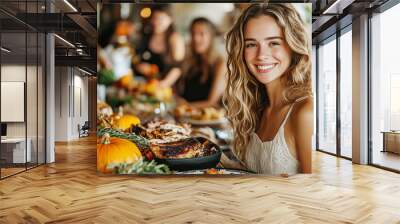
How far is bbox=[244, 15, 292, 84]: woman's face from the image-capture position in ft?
20.0

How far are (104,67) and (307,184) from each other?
366cm

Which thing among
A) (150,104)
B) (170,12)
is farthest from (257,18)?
(150,104)

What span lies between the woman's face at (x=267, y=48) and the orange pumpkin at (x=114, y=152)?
240 cm

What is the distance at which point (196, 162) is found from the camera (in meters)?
6.19

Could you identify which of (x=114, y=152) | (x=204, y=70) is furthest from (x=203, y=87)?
(x=114, y=152)

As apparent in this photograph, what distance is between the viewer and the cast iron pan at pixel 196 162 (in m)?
6.18

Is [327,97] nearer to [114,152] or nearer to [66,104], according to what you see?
[114,152]

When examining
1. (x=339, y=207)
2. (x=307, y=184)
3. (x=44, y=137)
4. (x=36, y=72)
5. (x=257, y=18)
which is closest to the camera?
(x=339, y=207)

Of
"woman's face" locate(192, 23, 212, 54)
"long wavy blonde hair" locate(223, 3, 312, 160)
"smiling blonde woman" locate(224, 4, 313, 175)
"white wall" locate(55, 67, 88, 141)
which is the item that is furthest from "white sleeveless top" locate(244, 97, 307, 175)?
"white wall" locate(55, 67, 88, 141)

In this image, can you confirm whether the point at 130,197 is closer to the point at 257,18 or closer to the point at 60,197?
the point at 60,197

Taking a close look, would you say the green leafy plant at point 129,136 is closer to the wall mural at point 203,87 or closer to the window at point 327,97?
the wall mural at point 203,87

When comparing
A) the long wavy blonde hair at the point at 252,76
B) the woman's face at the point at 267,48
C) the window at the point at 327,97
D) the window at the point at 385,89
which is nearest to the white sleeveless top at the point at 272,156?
the long wavy blonde hair at the point at 252,76

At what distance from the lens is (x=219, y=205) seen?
437cm

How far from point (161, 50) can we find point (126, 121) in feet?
4.23
